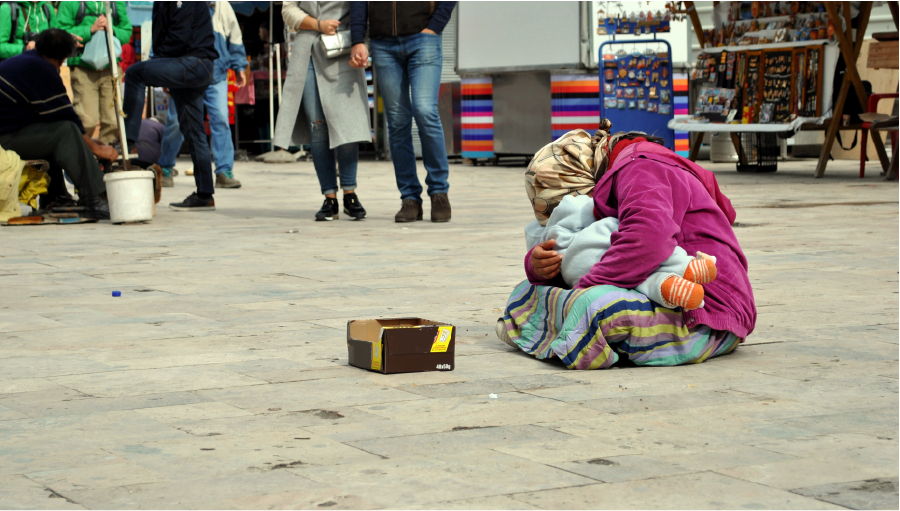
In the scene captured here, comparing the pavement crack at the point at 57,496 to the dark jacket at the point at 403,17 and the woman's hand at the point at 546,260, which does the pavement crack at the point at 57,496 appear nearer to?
the woman's hand at the point at 546,260

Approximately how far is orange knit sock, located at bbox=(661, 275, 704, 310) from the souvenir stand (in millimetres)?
9711

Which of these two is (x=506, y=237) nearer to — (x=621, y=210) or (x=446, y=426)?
(x=621, y=210)

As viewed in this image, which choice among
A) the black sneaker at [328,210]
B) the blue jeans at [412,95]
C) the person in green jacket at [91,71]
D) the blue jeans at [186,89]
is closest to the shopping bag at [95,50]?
the person in green jacket at [91,71]

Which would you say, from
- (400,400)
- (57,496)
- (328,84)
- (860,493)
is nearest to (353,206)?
(328,84)

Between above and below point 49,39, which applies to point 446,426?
below

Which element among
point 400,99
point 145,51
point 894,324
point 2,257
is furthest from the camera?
point 145,51

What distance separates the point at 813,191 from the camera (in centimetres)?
1149

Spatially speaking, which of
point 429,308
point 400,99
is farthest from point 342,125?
point 429,308

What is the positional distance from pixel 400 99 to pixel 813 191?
16.1 ft

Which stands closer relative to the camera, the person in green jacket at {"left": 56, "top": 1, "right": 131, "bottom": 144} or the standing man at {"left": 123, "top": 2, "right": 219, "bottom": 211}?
the standing man at {"left": 123, "top": 2, "right": 219, "bottom": 211}

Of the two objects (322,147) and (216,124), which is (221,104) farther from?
(322,147)

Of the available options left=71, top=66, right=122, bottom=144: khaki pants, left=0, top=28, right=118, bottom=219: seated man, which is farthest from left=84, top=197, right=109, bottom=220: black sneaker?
left=71, top=66, right=122, bottom=144: khaki pants

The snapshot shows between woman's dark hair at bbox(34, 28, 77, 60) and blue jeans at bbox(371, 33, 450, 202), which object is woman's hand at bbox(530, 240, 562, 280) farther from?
woman's dark hair at bbox(34, 28, 77, 60)

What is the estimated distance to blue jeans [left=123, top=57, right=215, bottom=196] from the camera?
961 centimetres
